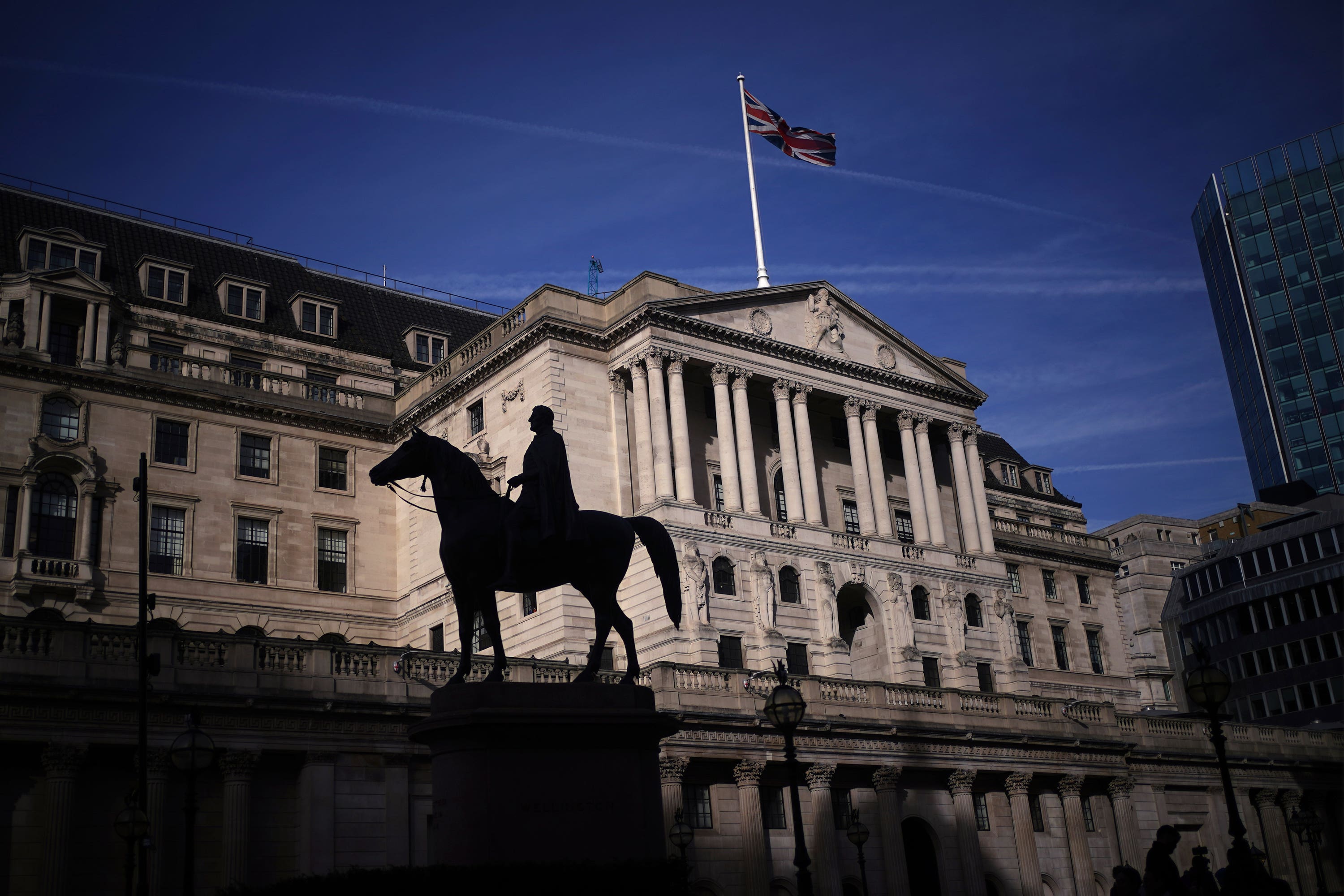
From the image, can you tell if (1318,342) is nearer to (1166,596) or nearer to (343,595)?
(1166,596)

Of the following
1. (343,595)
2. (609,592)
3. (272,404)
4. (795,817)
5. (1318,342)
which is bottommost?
(795,817)

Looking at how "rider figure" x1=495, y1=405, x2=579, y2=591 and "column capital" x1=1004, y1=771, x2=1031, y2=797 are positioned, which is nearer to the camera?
"rider figure" x1=495, y1=405, x2=579, y2=591

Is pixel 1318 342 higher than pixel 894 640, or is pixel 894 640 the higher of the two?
pixel 1318 342

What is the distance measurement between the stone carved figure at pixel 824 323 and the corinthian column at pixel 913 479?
184 inches

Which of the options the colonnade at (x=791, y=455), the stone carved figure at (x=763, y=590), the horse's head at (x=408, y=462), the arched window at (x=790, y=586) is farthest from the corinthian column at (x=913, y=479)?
the horse's head at (x=408, y=462)

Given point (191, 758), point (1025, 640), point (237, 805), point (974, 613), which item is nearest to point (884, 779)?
point (974, 613)

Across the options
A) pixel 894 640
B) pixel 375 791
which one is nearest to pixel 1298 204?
pixel 894 640

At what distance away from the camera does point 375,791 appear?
119 feet

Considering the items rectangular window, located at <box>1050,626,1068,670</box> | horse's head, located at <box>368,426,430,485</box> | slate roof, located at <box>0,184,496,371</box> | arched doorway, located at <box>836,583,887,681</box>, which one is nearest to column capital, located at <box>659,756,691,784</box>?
arched doorway, located at <box>836,583,887,681</box>

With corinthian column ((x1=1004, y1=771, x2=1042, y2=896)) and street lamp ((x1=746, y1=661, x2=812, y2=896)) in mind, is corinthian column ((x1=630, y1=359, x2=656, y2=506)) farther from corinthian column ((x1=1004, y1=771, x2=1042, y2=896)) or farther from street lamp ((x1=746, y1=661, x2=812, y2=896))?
street lamp ((x1=746, y1=661, x2=812, y2=896))

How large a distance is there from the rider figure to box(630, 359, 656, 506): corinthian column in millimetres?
30753

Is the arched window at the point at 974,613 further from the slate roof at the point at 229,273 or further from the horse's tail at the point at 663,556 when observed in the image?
the horse's tail at the point at 663,556

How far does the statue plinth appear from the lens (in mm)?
15914

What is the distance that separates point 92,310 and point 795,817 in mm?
39120
